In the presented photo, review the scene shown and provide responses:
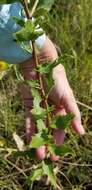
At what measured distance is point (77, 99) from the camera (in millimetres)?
1737

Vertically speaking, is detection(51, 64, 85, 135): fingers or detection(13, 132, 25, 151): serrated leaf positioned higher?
detection(51, 64, 85, 135): fingers

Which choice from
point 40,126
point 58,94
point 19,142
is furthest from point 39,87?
point 19,142

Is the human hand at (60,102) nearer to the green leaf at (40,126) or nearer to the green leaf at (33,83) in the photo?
the green leaf at (40,126)

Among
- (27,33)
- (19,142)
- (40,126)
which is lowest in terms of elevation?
(19,142)

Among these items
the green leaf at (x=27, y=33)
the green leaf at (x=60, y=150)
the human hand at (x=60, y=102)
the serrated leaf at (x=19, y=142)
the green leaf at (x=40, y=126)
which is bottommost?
the serrated leaf at (x=19, y=142)

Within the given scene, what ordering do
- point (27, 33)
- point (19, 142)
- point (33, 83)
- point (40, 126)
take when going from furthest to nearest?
point (19, 142)
point (40, 126)
point (33, 83)
point (27, 33)

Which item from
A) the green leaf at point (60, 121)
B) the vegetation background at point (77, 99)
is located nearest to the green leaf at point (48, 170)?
the green leaf at point (60, 121)

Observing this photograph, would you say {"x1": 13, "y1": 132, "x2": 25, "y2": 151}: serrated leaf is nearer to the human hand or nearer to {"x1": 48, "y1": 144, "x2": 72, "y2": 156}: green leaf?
the human hand

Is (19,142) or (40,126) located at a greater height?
(40,126)

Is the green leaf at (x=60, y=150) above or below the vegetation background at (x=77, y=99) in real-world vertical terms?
above

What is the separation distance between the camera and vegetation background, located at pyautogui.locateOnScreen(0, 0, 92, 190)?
1575mm

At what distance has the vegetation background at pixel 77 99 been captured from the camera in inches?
62.0

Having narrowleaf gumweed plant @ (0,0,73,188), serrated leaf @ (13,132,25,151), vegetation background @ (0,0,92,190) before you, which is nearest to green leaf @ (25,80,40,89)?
narrowleaf gumweed plant @ (0,0,73,188)

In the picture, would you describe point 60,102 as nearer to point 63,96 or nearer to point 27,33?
point 63,96
